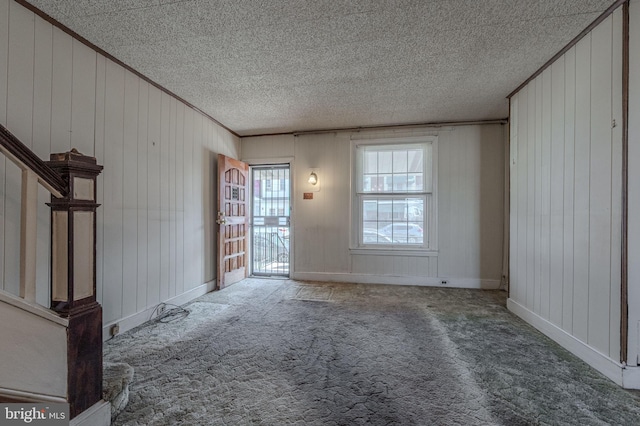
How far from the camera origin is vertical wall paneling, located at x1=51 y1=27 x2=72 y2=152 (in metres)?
2.02

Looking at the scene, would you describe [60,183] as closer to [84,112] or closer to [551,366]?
[84,112]

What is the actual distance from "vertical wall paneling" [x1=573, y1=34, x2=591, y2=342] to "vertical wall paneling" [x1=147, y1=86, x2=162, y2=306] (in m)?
3.88

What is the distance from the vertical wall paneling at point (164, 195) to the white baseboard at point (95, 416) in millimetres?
1769

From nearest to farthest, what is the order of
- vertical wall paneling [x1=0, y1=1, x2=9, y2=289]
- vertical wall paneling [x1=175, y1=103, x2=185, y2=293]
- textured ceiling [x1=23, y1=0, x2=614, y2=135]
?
vertical wall paneling [x1=0, y1=1, x2=9, y2=289]
textured ceiling [x1=23, y1=0, x2=614, y2=135]
vertical wall paneling [x1=175, y1=103, x2=185, y2=293]

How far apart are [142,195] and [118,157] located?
1.39ft

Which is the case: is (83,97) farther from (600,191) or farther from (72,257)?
(600,191)

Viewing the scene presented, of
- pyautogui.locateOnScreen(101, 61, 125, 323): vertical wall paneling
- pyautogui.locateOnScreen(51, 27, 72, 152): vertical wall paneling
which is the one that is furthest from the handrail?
pyautogui.locateOnScreen(101, 61, 125, 323): vertical wall paneling

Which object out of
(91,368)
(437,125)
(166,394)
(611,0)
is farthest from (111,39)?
(437,125)

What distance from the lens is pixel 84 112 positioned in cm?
224

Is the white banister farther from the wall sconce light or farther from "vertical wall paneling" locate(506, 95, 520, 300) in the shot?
"vertical wall paneling" locate(506, 95, 520, 300)

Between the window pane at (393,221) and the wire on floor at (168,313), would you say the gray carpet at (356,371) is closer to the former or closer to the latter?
the wire on floor at (168,313)

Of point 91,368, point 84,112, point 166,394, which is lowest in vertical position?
point 166,394

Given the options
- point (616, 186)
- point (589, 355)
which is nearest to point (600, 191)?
point (616, 186)

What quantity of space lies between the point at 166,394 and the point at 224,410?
0.42 meters
